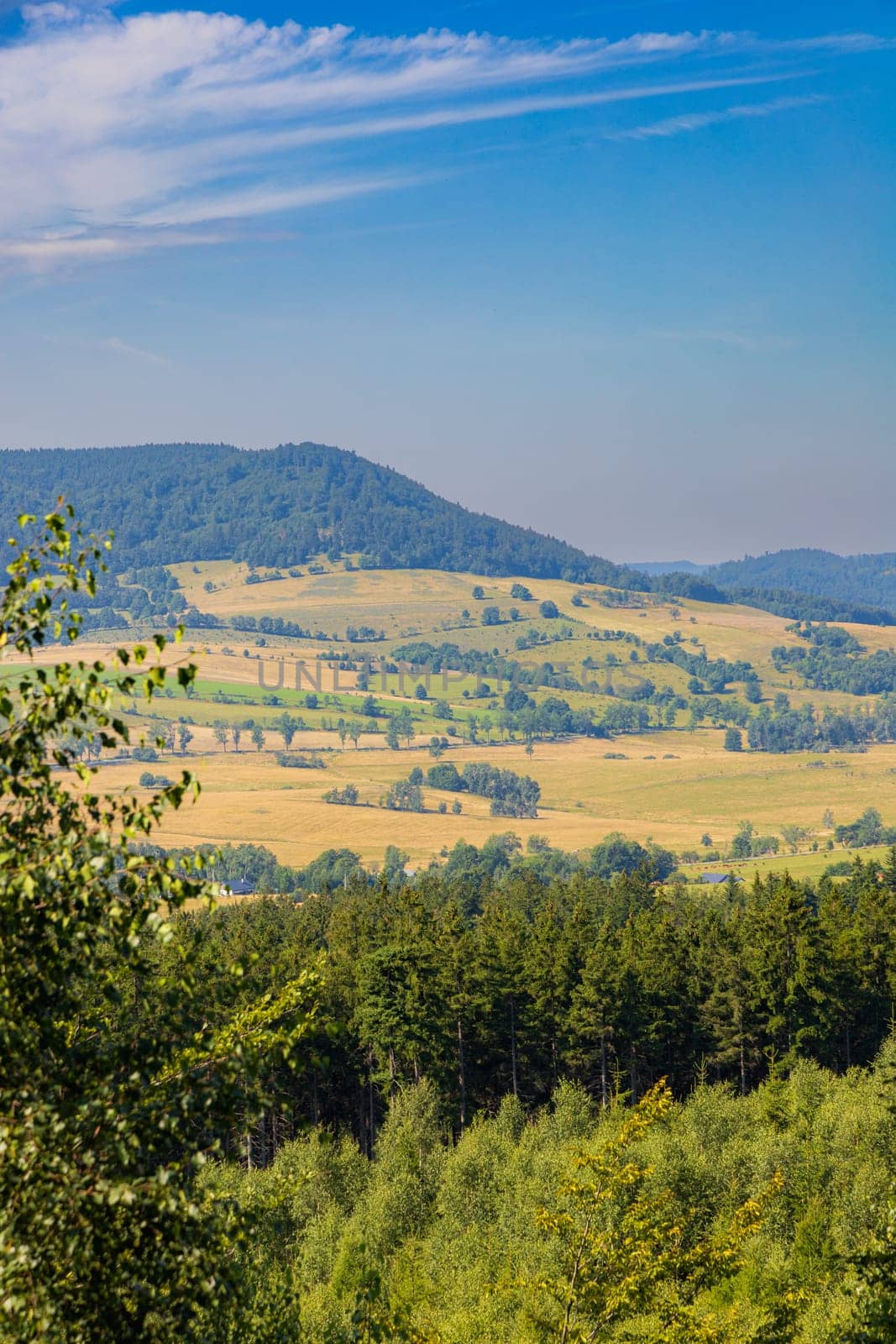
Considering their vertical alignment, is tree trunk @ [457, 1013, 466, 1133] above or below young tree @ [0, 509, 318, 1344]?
below

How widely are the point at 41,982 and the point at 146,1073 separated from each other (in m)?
1.22

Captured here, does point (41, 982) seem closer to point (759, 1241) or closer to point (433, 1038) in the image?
point (759, 1241)

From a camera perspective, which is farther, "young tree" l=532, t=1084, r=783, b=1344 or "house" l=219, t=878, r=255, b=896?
"house" l=219, t=878, r=255, b=896

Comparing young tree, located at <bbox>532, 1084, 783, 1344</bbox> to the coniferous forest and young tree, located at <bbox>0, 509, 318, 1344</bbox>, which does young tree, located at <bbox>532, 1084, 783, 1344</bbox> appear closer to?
the coniferous forest

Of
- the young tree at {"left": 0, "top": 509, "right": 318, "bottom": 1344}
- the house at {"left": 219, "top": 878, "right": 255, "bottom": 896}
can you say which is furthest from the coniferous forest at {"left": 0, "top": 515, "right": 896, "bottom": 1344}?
the house at {"left": 219, "top": 878, "right": 255, "bottom": 896}

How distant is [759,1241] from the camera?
140 ft

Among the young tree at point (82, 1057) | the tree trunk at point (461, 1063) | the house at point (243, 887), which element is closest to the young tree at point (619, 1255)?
the young tree at point (82, 1057)

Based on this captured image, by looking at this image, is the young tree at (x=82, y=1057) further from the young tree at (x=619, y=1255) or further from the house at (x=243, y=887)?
the house at (x=243, y=887)

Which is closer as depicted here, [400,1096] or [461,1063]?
[400,1096]

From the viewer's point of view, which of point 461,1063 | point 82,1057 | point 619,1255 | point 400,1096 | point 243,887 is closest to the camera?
point 82,1057

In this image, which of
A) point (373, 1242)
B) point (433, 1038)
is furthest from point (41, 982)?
point (433, 1038)

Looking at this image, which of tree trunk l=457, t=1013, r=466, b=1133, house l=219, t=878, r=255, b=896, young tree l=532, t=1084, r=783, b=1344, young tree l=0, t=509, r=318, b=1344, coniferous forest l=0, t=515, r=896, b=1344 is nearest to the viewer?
young tree l=0, t=509, r=318, b=1344

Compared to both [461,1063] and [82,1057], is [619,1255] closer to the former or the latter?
[82,1057]

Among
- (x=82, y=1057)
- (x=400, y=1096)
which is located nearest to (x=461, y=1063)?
(x=400, y=1096)
